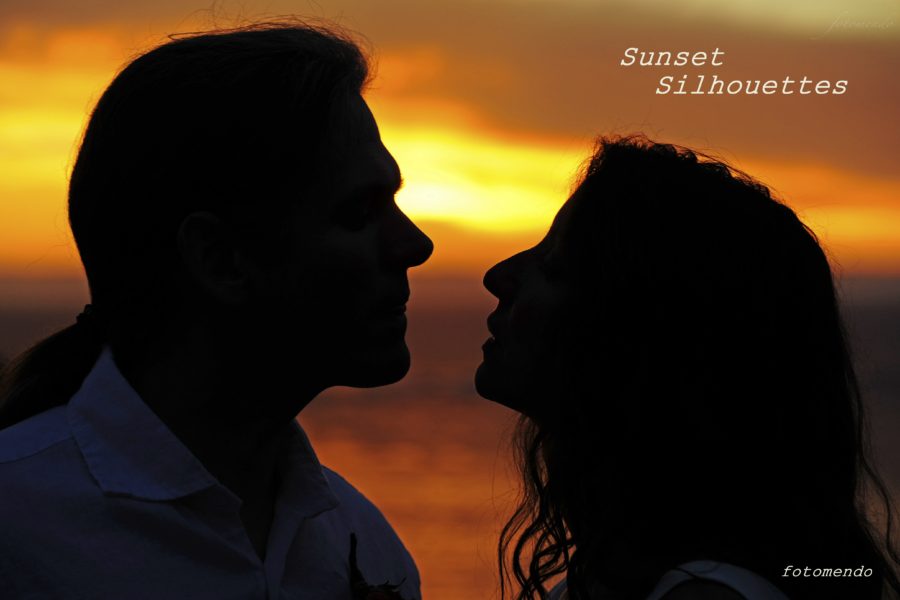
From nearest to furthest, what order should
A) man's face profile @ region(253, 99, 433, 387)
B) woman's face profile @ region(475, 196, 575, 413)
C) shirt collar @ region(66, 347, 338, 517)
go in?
1. shirt collar @ region(66, 347, 338, 517)
2. man's face profile @ region(253, 99, 433, 387)
3. woman's face profile @ region(475, 196, 575, 413)

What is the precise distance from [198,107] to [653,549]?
1.53m

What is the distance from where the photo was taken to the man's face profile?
2.49m

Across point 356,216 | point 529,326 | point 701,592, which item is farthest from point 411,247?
point 701,592

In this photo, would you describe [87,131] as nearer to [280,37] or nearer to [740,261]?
[280,37]

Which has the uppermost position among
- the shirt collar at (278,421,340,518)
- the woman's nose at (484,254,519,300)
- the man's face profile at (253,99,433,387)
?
the woman's nose at (484,254,519,300)

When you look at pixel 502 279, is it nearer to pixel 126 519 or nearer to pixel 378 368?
pixel 378 368

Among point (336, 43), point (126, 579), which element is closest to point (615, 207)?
point (336, 43)

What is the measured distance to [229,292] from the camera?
2459 mm

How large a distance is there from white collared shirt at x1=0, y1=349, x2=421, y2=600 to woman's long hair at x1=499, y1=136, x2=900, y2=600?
78cm

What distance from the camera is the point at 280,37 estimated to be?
2613 mm

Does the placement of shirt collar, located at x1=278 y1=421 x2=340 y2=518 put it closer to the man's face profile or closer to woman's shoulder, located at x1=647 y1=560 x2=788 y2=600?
the man's face profile

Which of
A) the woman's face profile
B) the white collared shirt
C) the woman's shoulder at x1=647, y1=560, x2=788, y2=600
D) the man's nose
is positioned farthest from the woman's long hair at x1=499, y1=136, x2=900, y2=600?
the white collared shirt

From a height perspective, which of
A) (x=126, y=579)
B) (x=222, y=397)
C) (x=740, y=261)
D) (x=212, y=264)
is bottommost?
(x=126, y=579)

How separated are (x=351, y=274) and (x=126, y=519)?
731 millimetres
